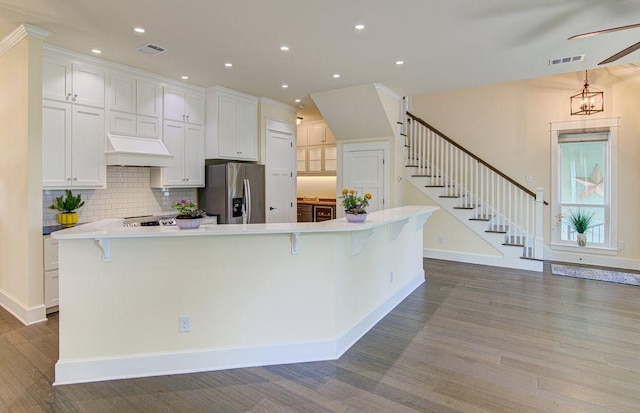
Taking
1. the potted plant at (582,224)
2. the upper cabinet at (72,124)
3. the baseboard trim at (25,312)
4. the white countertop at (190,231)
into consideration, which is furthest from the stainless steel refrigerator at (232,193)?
the potted plant at (582,224)

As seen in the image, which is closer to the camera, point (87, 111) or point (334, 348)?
point (334, 348)

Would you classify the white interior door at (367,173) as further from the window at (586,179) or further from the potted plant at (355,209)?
the potted plant at (355,209)

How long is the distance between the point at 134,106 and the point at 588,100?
7.00m

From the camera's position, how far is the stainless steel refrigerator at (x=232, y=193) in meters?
5.26

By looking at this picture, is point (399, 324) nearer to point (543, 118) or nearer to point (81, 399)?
point (81, 399)

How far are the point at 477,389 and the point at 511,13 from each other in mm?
3124

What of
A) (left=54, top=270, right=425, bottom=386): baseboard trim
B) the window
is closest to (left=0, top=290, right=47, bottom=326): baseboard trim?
(left=54, top=270, right=425, bottom=386): baseboard trim

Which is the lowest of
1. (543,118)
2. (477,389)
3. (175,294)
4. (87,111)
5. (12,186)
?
(477,389)

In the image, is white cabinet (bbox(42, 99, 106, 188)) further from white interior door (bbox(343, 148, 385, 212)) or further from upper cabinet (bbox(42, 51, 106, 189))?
white interior door (bbox(343, 148, 385, 212))

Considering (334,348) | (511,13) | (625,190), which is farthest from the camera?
(625,190)

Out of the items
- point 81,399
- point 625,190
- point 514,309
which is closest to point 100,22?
point 81,399

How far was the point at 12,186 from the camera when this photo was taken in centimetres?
367

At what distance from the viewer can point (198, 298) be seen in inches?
99.3

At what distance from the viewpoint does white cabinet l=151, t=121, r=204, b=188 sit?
4930mm
